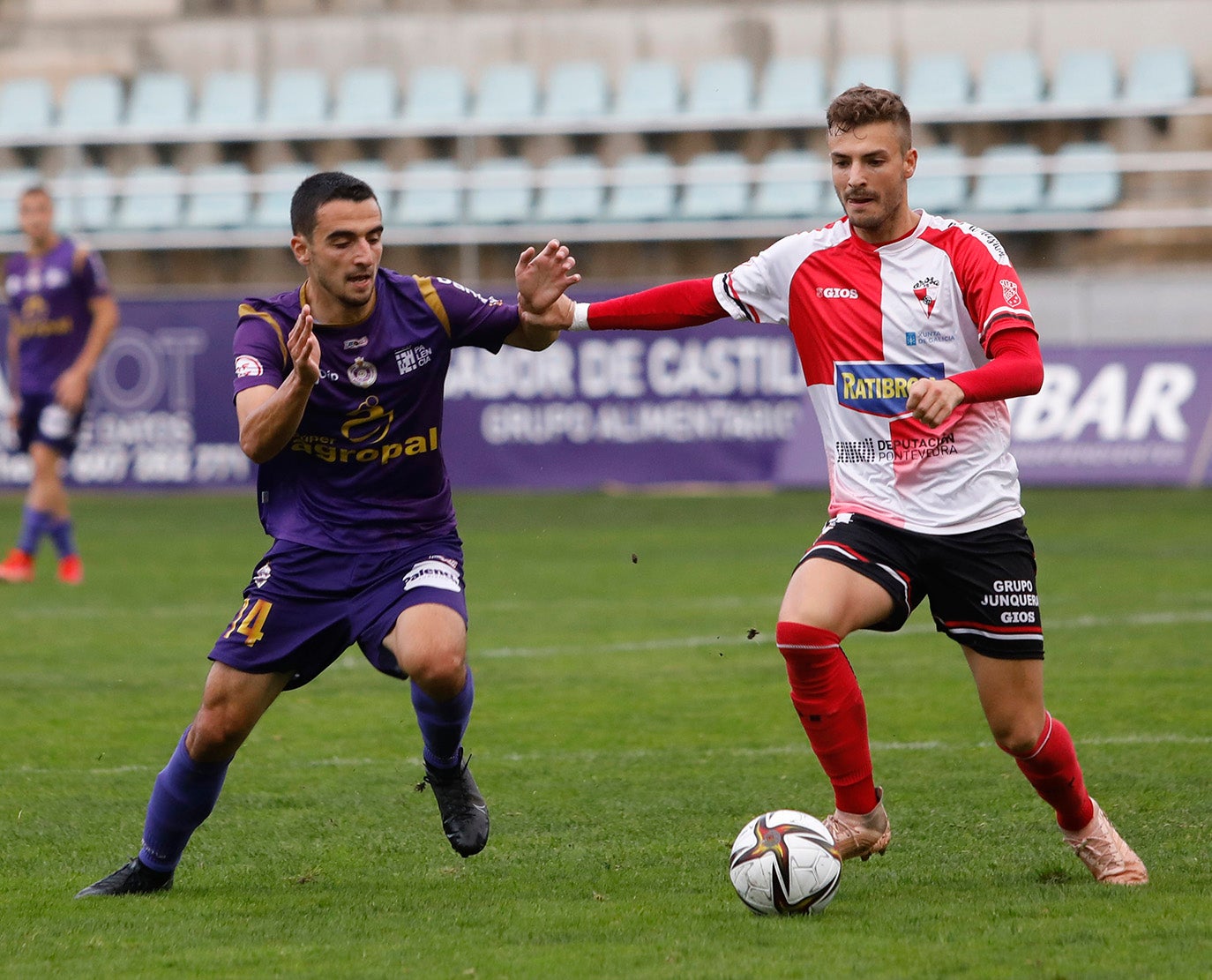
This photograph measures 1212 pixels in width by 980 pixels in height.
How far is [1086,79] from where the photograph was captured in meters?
19.9

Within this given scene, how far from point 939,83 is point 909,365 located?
53.2 ft

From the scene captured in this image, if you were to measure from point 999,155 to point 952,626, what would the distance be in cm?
1555

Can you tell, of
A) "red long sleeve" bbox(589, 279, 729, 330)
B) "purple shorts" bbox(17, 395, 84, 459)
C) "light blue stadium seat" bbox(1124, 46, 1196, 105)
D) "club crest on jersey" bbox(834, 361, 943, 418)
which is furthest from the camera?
"light blue stadium seat" bbox(1124, 46, 1196, 105)

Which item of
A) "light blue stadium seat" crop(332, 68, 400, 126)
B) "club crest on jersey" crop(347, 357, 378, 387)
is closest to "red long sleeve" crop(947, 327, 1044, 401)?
"club crest on jersey" crop(347, 357, 378, 387)

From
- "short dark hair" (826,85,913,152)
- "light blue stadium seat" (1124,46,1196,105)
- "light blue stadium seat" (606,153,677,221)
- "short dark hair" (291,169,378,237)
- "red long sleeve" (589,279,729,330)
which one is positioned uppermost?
"light blue stadium seat" (1124,46,1196,105)

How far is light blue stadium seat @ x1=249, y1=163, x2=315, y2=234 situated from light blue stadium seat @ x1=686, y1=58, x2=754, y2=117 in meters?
4.43

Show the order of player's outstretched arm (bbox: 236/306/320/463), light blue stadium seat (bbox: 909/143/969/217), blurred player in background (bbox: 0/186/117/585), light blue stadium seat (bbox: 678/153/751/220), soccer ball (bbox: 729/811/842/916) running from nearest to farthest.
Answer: soccer ball (bbox: 729/811/842/916) < player's outstretched arm (bbox: 236/306/320/463) < blurred player in background (bbox: 0/186/117/585) < light blue stadium seat (bbox: 909/143/969/217) < light blue stadium seat (bbox: 678/153/751/220)

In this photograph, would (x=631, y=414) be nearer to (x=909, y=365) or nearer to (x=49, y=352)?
(x=49, y=352)

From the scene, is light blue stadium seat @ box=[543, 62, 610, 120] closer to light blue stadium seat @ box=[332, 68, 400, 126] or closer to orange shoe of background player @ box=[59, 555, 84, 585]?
light blue stadium seat @ box=[332, 68, 400, 126]

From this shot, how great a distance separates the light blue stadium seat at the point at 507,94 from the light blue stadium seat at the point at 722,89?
1820 millimetres

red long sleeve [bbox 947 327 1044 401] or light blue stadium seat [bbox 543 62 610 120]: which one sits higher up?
light blue stadium seat [bbox 543 62 610 120]

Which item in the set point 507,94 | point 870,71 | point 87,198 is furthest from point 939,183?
point 87,198

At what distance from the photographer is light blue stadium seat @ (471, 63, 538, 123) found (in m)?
21.1

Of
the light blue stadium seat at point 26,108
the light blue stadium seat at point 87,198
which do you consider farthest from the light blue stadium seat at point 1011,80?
the light blue stadium seat at point 26,108
